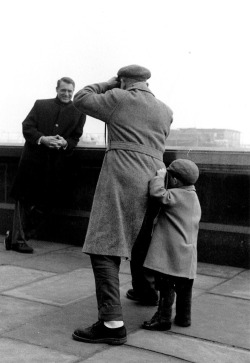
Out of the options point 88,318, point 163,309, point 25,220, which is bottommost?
point 88,318

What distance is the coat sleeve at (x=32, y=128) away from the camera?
6.42 m

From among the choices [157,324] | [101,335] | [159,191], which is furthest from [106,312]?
[159,191]

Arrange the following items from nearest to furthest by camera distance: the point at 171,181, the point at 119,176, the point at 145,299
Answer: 1. the point at 119,176
2. the point at 171,181
3. the point at 145,299

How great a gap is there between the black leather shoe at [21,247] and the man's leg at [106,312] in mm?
2699

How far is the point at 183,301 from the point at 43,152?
9.30 ft

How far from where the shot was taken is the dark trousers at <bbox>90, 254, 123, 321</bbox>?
3898 millimetres

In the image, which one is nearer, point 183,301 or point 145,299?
point 183,301

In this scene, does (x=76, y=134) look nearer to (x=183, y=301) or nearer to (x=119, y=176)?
(x=119, y=176)

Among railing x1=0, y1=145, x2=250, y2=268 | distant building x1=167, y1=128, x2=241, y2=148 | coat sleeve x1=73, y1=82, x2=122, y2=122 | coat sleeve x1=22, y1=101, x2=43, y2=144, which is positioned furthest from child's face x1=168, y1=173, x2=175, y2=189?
coat sleeve x1=22, y1=101, x2=43, y2=144

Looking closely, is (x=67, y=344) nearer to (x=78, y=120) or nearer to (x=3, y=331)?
(x=3, y=331)

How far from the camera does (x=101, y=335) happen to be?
3.88 meters

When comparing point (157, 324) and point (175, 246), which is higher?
point (175, 246)

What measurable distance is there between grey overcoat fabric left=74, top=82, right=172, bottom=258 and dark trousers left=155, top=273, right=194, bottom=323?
0.36m

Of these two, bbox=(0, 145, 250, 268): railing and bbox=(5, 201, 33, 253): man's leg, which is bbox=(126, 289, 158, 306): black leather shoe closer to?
bbox=(0, 145, 250, 268): railing
